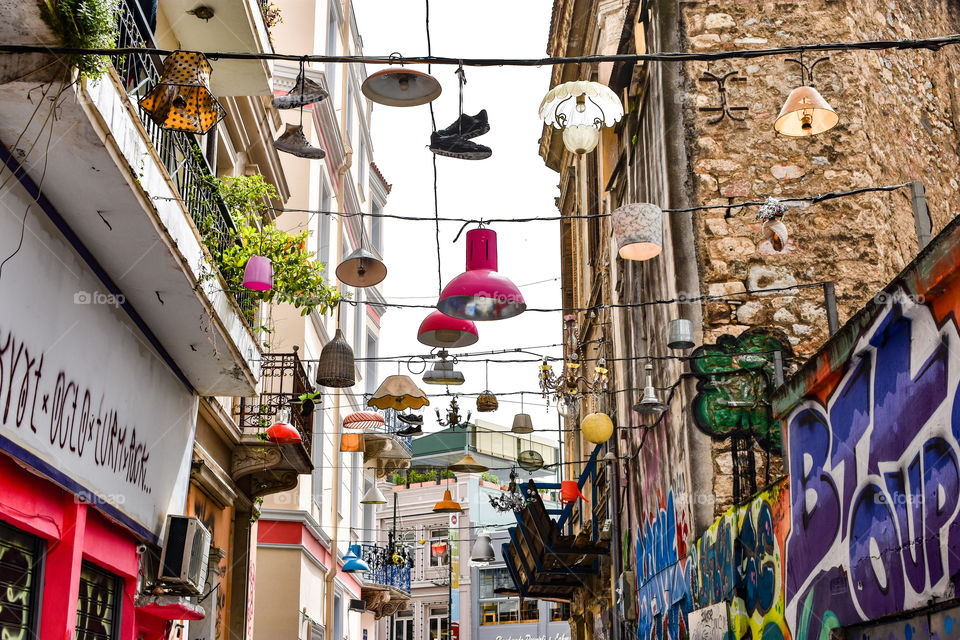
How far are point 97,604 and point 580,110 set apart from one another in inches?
231

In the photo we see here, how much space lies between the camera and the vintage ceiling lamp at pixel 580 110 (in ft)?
26.4

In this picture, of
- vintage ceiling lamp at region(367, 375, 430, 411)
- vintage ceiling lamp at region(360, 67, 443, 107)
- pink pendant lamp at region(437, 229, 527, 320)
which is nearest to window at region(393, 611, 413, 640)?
vintage ceiling lamp at region(367, 375, 430, 411)

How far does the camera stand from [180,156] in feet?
31.3

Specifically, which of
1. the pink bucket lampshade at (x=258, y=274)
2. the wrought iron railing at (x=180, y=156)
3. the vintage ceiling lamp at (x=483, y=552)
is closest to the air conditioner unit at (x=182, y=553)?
the wrought iron railing at (x=180, y=156)

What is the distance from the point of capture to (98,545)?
781 cm

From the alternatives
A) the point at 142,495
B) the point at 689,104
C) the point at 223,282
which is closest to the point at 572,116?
the point at 689,104

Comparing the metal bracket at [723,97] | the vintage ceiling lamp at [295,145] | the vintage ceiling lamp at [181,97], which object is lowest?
the vintage ceiling lamp at [181,97]

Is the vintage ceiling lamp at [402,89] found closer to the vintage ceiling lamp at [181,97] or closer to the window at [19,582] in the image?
the vintage ceiling lamp at [181,97]

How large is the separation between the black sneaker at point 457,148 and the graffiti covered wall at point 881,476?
299 centimetres

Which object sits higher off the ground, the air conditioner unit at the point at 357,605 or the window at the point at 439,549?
the window at the point at 439,549

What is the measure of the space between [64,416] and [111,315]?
1.28m

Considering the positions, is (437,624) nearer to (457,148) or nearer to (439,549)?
(439,549)

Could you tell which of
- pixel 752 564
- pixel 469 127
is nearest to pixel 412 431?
pixel 752 564

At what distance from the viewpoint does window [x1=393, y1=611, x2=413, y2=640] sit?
47969 millimetres
